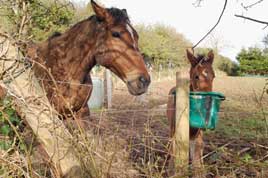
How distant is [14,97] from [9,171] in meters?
0.39

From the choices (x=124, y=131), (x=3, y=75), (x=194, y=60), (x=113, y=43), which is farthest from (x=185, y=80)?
(x=124, y=131)

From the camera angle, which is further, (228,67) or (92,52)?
(228,67)

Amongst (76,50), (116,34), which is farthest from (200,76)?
(76,50)

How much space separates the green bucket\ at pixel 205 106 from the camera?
3131 mm

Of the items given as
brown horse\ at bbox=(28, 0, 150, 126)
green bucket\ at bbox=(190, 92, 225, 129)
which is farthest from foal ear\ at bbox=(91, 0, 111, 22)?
green bucket\ at bbox=(190, 92, 225, 129)

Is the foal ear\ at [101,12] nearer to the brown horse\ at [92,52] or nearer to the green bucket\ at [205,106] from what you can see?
the brown horse\ at [92,52]

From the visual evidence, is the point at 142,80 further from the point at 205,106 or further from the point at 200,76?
the point at 200,76

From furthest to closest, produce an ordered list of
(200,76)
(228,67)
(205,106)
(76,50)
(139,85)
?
1. (228,67)
2. (200,76)
3. (76,50)
4. (139,85)
5. (205,106)

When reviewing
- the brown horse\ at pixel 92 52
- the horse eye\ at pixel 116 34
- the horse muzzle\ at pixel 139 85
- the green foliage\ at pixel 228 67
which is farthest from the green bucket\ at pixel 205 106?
the green foliage\ at pixel 228 67

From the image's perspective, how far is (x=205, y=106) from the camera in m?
3.16

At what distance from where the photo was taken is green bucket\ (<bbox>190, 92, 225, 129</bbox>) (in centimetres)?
313

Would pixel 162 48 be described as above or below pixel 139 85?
above

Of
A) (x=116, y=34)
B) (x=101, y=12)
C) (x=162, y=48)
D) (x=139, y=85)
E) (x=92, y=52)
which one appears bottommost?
(x=139, y=85)

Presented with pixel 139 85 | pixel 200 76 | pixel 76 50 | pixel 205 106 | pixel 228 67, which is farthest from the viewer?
pixel 228 67
